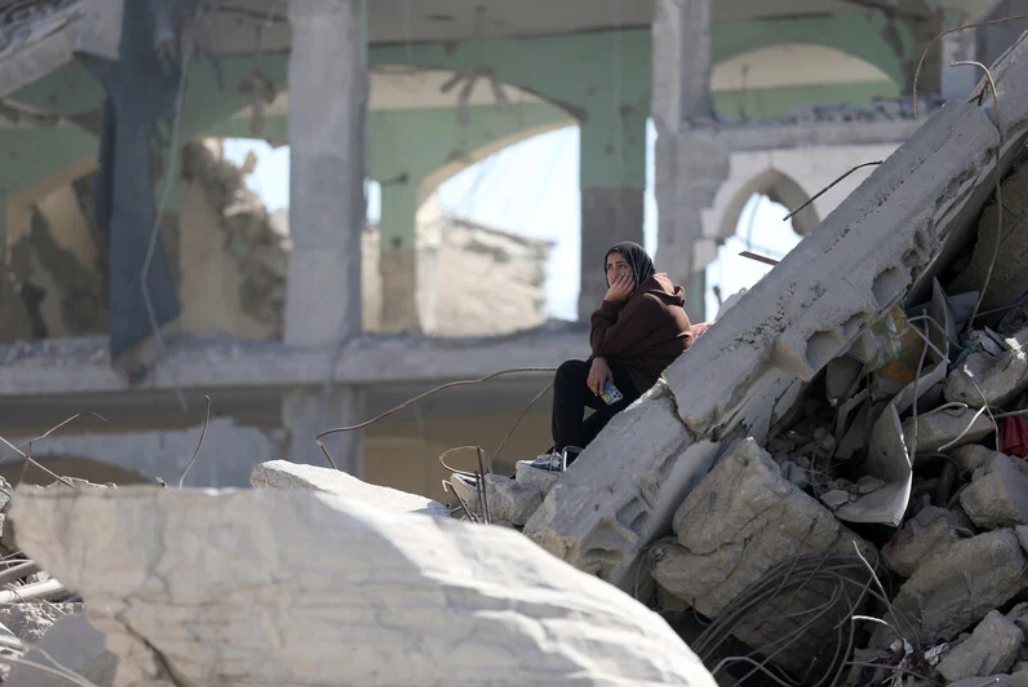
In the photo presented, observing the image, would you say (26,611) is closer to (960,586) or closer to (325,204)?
(960,586)

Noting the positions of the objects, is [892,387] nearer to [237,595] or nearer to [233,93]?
[237,595]

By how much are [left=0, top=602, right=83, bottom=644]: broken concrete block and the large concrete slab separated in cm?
154

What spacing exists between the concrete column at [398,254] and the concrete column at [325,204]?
188 inches

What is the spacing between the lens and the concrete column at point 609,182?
1747 cm

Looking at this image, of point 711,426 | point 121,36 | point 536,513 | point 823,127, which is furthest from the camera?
point 121,36

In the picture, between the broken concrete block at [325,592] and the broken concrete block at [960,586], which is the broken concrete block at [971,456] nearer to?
the broken concrete block at [960,586]

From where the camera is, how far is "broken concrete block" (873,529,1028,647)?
500cm

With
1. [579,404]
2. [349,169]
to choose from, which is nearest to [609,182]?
[349,169]

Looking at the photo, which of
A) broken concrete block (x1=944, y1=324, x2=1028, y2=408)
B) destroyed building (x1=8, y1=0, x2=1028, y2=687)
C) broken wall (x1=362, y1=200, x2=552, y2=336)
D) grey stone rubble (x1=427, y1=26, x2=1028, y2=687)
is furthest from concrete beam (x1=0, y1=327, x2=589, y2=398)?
broken concrete block (x1=944, y1=324, x2=1028, y2=408)

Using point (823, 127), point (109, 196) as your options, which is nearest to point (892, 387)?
point (823, 127)

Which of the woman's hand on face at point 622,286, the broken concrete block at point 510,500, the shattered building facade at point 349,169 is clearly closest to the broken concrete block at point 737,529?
the broken concrete block at point 510,500

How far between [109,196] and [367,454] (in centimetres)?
482

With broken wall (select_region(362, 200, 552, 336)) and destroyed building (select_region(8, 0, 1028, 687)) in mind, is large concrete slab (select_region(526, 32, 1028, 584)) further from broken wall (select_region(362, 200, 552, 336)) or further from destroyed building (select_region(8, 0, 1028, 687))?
broken wall (select_region(362, 200, 552, 336))

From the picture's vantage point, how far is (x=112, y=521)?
3.23 meters
